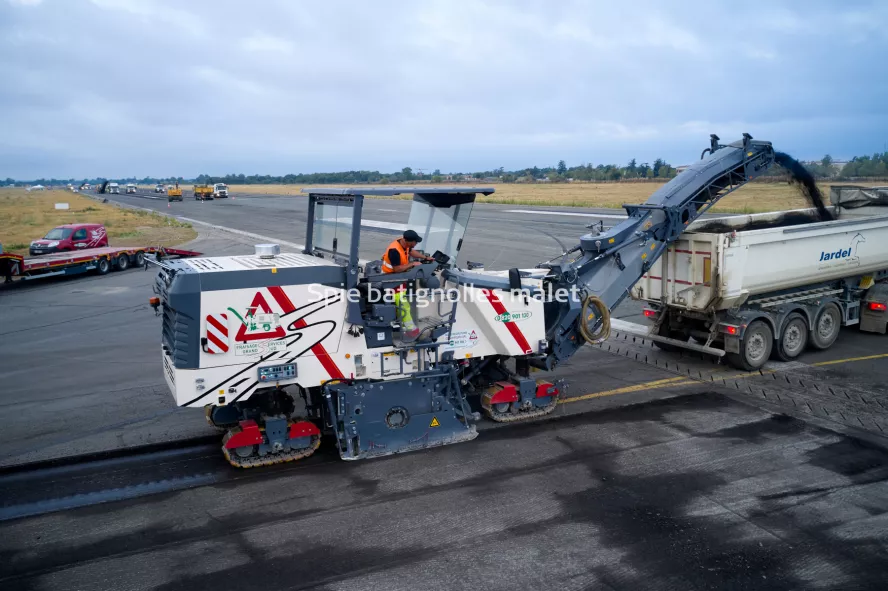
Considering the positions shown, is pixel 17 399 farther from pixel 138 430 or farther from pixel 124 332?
pixel 124 332

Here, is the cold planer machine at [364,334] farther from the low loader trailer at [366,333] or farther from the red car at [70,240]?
the red car at [70,240]

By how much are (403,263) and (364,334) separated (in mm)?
949

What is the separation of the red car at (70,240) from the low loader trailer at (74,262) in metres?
1.24

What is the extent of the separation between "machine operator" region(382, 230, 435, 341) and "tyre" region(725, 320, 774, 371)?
608 centimetres

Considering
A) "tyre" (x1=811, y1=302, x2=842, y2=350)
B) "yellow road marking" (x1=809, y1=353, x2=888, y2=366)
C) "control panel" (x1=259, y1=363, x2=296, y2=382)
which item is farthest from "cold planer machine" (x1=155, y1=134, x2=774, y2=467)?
"tyre" (x1=811, y1=302, x2=842, y2=350)

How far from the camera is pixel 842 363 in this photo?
11.4 m

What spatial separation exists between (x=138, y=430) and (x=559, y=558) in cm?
583

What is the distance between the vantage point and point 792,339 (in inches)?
460

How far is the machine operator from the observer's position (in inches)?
303

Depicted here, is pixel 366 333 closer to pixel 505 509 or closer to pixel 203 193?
pixel 505 509

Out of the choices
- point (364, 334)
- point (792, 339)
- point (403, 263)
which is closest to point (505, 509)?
point (364, 334)

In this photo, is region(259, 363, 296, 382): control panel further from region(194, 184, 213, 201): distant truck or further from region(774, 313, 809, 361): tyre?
region(194, 184, 213, 201): distant truck

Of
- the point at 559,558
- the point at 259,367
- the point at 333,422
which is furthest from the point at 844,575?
the point at 259,367

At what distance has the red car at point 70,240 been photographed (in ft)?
83.3
